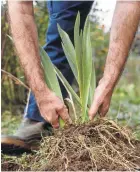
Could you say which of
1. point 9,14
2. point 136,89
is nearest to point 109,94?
point 9,14

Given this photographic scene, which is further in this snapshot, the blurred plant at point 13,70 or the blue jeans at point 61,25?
the blurred plant at point 13,70

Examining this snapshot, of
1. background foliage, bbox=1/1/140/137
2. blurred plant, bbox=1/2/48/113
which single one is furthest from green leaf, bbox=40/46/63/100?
blurred plant, bbox=1/2/48/113

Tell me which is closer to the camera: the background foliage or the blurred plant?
the background foliage

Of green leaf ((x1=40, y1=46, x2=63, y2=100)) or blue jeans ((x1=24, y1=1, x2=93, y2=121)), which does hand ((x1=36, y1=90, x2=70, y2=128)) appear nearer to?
green leaf ((x1=40, y1=46, x2=63, y2=100))

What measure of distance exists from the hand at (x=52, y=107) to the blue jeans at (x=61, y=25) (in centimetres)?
74

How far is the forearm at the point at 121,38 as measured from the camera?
1.60m

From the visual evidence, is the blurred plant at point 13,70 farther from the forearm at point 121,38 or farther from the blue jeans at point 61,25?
the forearm at point 121,38

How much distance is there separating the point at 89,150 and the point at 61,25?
1041 mm

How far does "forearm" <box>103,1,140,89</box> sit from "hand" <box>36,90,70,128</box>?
0.62ft

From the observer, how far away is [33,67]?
5.21 feet

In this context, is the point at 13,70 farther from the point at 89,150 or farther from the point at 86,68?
the point at 89,150

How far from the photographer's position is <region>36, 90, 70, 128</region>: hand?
1546 millimetres

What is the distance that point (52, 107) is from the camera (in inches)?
60.9

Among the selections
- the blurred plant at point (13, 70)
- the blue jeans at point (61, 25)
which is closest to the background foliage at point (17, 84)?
the blurred plant at point (13, 70)
